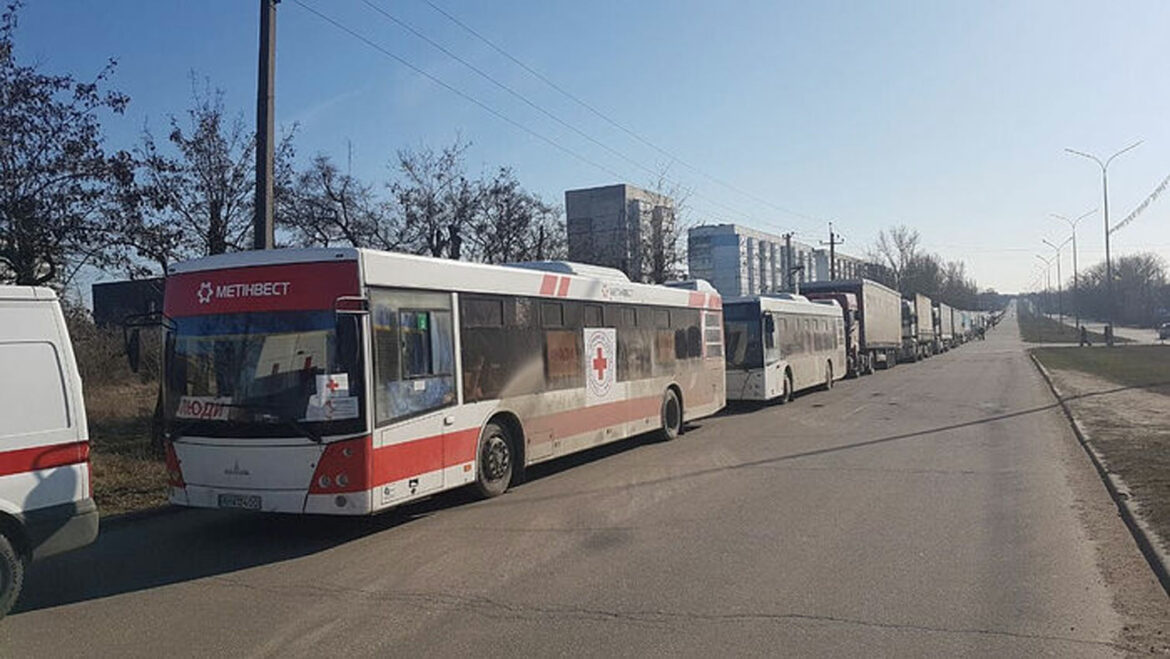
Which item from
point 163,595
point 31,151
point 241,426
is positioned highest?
point 31,151

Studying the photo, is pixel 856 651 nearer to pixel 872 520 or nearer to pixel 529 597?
pixel 529 597

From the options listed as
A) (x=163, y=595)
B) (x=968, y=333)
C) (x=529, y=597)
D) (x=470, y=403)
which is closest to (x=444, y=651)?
(x=529, y=597)

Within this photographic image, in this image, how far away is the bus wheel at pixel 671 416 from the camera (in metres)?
16.1

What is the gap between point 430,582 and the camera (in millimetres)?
7195

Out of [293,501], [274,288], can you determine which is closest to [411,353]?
[274,288]

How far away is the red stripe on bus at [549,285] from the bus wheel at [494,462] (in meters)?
2.17

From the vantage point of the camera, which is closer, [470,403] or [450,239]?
[470,403]

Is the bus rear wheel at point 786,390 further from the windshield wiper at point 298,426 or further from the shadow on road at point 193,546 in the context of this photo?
the windshield wiper at point 298,426

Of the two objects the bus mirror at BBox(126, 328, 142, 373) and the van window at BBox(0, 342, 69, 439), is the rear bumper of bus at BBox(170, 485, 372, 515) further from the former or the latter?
the van window at BBox(0, 342, 69, 439)

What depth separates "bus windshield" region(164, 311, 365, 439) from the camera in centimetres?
832

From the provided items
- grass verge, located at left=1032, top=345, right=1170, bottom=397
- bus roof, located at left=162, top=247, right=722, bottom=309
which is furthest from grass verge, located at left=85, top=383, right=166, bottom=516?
grass verge, located at left=1032, top=345, right=1170, bottom=397

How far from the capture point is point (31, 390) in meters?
6.63

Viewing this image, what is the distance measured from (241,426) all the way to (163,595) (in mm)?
1798

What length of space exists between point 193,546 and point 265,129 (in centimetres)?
579
